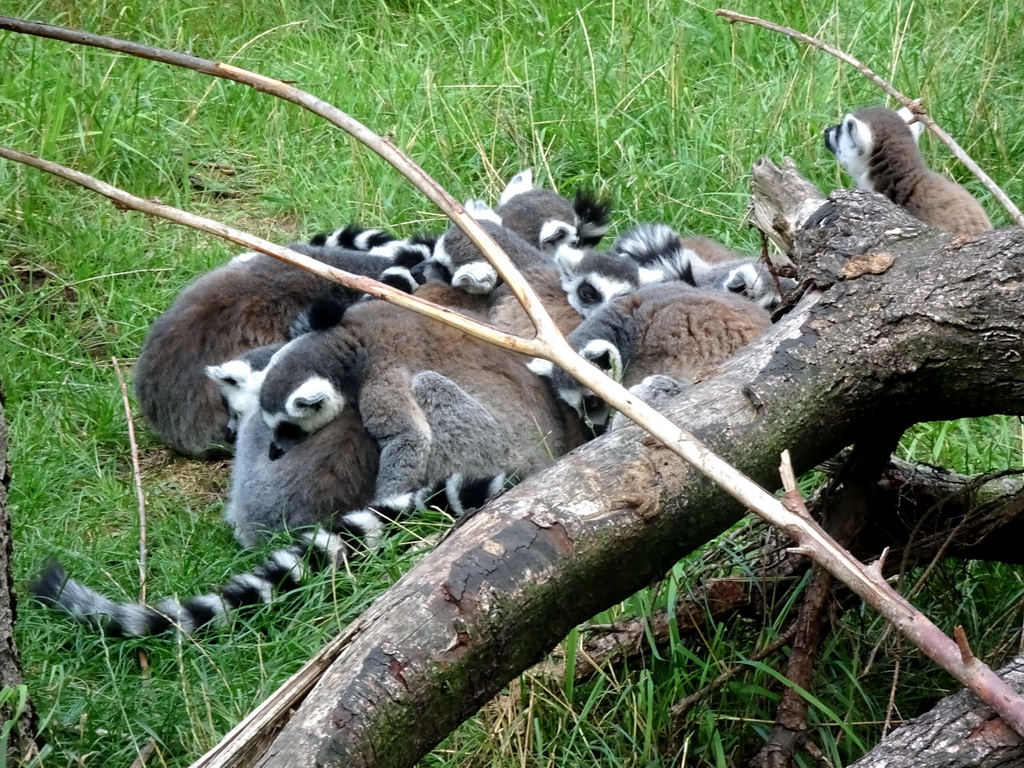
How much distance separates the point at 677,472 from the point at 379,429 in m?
2.26

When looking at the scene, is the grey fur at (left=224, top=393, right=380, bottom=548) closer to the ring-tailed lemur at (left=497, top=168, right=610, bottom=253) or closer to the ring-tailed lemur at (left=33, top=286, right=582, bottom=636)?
the ring-tailed lemur at (left=33, top=286, right=582, bottom=636)

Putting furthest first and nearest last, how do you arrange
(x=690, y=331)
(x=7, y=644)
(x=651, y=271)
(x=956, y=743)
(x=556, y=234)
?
(x=556, y=234) < (x=651, y=271) < (x=690, y=331) < (x=7, y=644) < (x=956, y=743)

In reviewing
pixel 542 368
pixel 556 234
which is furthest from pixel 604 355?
pixel 556 234

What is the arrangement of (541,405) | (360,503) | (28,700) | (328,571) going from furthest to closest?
(541,405) → (360,503) → (328,571) → (28,700)

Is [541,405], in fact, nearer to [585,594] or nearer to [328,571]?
[328,571]

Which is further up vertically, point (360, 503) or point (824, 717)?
point (824, 717)

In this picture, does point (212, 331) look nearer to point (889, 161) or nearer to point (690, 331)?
point (690, 331)

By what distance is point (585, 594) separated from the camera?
1.96m

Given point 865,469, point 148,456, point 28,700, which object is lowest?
point 148,456

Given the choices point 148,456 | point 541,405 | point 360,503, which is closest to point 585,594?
point 360,503

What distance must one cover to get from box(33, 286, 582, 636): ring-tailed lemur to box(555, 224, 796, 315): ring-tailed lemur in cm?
43

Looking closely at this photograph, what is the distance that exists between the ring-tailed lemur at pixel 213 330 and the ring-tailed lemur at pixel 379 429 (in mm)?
334

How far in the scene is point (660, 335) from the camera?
4.21 m

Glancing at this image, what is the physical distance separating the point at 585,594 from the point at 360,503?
2.16 meters
